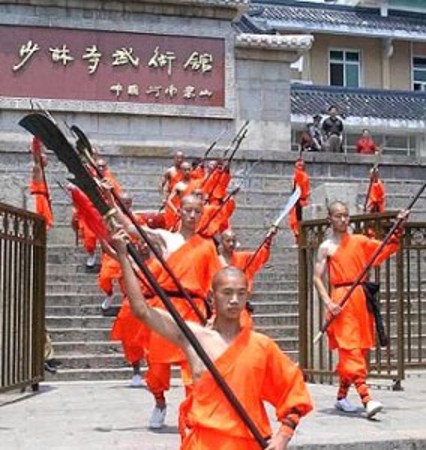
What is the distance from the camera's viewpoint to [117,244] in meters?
4.19

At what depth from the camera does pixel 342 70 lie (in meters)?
34.8

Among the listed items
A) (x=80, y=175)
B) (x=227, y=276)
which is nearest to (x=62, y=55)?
(x=80, y=175)

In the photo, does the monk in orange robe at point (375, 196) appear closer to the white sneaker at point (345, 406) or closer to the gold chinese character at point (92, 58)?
the gold chinese character at point (92, 58)

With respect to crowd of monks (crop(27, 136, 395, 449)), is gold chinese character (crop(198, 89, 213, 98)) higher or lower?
higher

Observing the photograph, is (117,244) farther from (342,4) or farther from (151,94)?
(342,4)

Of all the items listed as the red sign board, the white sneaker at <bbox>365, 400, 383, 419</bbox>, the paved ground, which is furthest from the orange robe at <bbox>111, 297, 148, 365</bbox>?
the red sign board

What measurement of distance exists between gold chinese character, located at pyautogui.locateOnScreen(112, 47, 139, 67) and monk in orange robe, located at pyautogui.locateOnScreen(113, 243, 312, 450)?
14.7 metres

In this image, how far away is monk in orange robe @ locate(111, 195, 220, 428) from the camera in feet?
21.4

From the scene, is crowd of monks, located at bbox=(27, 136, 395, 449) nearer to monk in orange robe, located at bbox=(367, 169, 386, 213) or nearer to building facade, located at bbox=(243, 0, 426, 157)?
monk in orange robe, located at bbox=(367, 169, 386, 213)

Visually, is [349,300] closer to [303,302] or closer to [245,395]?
[303,302]

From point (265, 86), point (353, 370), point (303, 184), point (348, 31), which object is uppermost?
point (348, 31)

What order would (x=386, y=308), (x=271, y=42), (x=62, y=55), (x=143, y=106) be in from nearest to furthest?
(x=386, y=308) < (x=62, y=55) < (x=143, y=106) < (x=271, y=42)

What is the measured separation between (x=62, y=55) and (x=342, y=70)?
59.7 feet

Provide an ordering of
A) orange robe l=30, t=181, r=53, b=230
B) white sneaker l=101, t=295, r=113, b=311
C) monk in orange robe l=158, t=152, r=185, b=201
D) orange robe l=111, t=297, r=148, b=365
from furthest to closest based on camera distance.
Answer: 1. monk in orange robe l=158, t=152, r=185, b=201
2. orange robe l=30, t=181, r=53, b=230
3. white sneaker l=101, t=295, r=113, b=311
4. orange robe l=111, t=297, r=148, b=365
